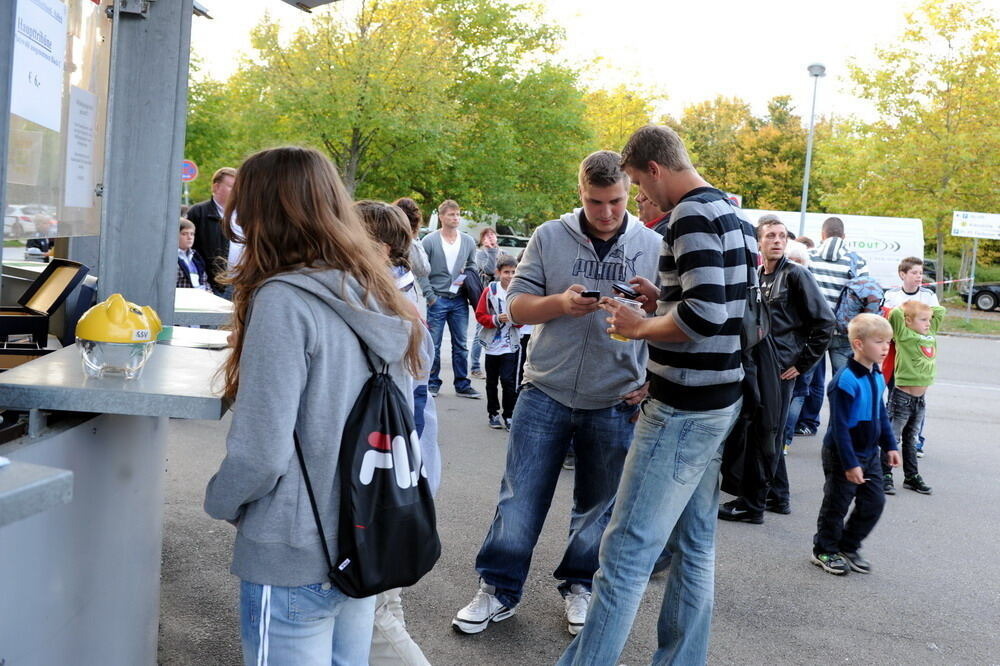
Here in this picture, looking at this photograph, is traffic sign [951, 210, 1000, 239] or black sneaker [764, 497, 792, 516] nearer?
black sneaker [764, 497, 792, 516]

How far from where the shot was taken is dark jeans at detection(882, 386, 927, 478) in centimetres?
738

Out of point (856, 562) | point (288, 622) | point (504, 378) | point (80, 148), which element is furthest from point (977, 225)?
point (288, 622)

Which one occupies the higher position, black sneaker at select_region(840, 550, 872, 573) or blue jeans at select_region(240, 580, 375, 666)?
blue jeans at select_region(240, 580, 375, 666)

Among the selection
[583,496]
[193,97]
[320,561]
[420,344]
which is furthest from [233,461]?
[193,97]

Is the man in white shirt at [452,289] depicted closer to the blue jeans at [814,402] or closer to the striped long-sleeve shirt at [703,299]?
the blue jeans at [814,402]

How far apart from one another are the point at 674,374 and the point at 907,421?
4.98 metres

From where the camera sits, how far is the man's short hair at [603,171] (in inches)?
154

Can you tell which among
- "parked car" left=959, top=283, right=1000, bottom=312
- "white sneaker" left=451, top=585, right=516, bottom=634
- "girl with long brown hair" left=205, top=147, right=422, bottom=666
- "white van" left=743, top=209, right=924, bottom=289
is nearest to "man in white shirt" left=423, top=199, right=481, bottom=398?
"white sneaker" left=451, top=585, right=516, bottom=634

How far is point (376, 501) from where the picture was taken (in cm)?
219

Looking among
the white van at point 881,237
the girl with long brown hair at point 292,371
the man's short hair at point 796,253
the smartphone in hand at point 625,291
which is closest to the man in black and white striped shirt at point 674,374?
the smartphone in hand at point 625,291

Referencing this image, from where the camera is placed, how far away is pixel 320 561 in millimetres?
2178

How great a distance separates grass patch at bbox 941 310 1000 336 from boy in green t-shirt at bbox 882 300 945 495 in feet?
60.8

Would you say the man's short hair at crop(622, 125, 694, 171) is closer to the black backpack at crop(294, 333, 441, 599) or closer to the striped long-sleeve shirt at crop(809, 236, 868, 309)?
the black backpack at crop(294, 333, 441, 599)

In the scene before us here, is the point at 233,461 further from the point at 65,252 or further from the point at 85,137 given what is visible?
the point at 65,252
